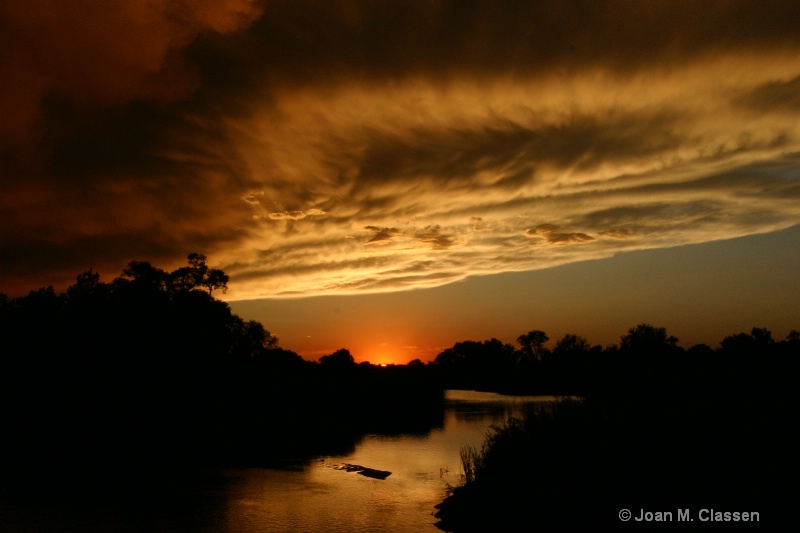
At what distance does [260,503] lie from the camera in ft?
93.1

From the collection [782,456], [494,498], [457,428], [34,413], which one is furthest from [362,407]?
[782,456]

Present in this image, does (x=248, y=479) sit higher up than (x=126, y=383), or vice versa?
(x=126, y=383)

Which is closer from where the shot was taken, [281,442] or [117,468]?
[117,468]

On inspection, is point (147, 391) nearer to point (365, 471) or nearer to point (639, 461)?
point (365, 471)

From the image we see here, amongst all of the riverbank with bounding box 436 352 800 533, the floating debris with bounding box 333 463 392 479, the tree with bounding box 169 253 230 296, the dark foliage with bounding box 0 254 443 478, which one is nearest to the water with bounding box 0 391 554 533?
the floating debris with bounding box 333 463 392 479

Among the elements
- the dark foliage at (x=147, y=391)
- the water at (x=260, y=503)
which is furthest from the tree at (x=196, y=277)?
the water at (x=260, y=503)

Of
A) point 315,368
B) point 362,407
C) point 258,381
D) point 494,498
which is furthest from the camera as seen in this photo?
point 315,368

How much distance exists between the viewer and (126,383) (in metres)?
57.9

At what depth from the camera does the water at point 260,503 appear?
2430 cm

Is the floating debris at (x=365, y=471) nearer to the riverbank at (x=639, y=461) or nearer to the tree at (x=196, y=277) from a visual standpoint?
the riverbank at (x=639, y=461)

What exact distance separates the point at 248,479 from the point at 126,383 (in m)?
29.8

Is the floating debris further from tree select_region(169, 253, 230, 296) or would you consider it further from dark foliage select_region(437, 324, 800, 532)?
tree select_region(169, 253, 230, 296)

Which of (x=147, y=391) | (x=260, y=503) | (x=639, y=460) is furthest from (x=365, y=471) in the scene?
(x=147, y=391)

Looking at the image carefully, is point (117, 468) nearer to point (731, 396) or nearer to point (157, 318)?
point (157, 318)
